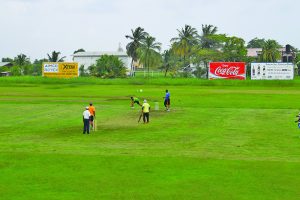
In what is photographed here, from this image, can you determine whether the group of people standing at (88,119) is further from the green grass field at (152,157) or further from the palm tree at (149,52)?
the palm tree at (149,52)

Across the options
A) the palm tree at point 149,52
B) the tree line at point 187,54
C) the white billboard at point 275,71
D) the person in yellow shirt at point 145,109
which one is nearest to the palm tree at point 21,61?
the tree line at point 187,54

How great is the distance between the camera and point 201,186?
55.8 ft

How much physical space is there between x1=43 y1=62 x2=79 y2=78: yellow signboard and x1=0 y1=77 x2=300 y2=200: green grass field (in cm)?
7395

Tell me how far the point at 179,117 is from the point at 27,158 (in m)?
19.9

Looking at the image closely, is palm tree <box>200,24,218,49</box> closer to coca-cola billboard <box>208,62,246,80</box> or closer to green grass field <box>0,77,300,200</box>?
coca-cola billboard <box>208,62,246,80</box>

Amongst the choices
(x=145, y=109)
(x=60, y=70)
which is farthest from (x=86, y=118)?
(x=60, y=70)

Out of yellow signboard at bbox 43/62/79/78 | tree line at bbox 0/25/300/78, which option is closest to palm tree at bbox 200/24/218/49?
tree line at bbox 0/25/300/78

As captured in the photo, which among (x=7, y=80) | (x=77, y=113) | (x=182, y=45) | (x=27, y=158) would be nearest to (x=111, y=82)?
(x=7, y=80)

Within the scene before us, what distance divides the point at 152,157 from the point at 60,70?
97.0 m

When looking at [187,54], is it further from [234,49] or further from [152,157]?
[152,157]

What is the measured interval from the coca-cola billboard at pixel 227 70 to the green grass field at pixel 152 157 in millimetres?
59288

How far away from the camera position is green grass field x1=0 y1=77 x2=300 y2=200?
651 inches

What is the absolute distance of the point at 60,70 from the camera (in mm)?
115938

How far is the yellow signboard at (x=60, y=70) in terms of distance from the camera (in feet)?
378
